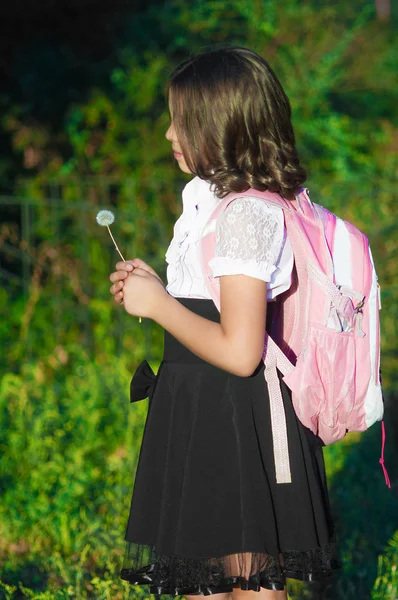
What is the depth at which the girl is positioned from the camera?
1.97m

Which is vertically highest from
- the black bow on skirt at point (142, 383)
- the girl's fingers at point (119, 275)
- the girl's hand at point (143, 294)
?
the girl's fingers at point (119, 275)

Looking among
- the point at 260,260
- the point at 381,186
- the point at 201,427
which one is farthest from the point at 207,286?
the point at 381,186

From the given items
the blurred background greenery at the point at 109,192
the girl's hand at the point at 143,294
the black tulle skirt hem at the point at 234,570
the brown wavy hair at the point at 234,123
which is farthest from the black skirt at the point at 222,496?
the blurred background greenery at the point at 109,192

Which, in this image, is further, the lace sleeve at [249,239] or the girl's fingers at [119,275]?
the girl's fingers at [119,275]

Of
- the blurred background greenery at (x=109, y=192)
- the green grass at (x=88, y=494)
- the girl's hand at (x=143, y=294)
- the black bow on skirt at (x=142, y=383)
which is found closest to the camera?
the girl's hand at (x=143, y=294)

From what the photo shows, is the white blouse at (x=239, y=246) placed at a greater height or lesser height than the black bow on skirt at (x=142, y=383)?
greater

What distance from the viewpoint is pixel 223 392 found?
6.88 feet

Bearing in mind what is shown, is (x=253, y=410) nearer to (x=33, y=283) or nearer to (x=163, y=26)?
(x=33, y=283)

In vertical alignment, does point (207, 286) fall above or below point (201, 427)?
above

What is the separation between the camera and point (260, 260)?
1911 millimetres

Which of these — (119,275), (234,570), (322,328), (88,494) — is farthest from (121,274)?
(88,494)

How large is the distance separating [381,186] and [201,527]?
4.68 metres

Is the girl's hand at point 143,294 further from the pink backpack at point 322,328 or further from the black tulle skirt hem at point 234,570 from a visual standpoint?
the black tulle skirt hem at point 234,570

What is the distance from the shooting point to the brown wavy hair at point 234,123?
6.54 ft
